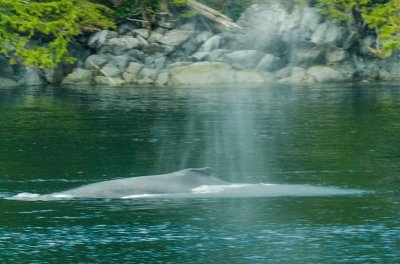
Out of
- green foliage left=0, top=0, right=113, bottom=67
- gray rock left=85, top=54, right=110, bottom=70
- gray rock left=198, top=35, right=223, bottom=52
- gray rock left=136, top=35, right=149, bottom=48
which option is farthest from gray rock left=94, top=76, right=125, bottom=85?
green foliage left=0, top=0, right=113, bottom=67

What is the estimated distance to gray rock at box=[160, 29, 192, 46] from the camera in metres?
72.2

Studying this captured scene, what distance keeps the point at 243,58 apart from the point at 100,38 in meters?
8.90

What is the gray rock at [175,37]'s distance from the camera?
72.2 metres

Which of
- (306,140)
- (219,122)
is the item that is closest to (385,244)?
(306,140)

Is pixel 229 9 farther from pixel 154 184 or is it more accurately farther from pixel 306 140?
pixel 154 184

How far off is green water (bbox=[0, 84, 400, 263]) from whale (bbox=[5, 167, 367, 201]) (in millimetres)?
383

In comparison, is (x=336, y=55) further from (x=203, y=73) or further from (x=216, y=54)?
(x=203, y=73)

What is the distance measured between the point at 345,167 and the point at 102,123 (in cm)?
1446

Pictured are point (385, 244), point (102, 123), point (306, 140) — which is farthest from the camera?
point (102, 123)

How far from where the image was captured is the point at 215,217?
71.1 ft

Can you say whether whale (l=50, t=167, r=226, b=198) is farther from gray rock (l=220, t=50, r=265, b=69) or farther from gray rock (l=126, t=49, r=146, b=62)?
gray rock (l=126, t=49, r=146, b=62)

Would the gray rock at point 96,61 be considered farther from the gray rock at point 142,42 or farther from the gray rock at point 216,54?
the gray rock at point 216,54

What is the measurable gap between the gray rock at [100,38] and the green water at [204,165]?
18191mm

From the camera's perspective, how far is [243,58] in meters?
70.1
